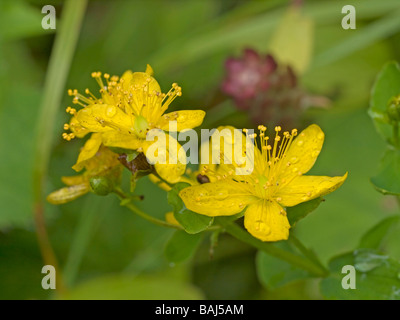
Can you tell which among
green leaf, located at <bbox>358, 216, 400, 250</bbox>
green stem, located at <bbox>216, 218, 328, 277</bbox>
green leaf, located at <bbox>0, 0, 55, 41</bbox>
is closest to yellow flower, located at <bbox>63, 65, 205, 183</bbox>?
green stem, located at <bbox>216, 218, 328, 277</bbox>

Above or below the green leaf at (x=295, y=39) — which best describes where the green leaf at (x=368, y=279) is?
below

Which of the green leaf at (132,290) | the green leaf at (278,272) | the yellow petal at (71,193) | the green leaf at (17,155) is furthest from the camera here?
the green leaf at (17,155)

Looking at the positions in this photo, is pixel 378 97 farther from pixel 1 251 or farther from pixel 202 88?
pixel 1 251

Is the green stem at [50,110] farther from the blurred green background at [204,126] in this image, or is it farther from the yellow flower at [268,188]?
the yellow flower at [268,188]

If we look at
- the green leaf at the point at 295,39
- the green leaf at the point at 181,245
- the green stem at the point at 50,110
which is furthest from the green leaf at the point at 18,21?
the green leaf at the point at 181,245
